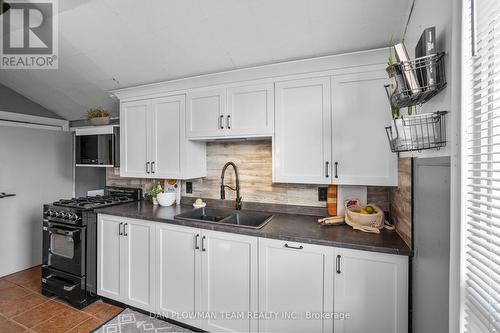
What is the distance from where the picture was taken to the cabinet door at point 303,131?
192 centimetres

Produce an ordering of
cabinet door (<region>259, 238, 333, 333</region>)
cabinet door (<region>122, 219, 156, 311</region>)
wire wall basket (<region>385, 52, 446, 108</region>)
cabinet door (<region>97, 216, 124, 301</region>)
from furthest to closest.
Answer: cabinet door (<region>97, 216, 124, 301</region>) < cabinet door (<region>122, 219, 156, 311</region>) < cabinet door (<region>259, 238, 333, 333</region>) < wire wall basket (<region>385, 52, 446, 108</region>)

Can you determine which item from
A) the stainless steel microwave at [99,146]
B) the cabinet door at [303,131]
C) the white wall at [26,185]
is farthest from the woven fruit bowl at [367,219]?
the white wall at [26,185]

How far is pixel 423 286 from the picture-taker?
4.00 feet

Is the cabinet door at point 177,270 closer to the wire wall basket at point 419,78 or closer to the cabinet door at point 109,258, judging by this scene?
the cabinet door at point 109,258

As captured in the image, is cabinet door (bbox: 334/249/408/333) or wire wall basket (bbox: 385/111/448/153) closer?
wire wall basket (bbox: 385/111/448/153)

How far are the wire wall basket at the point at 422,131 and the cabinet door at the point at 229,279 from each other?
3.80 feet

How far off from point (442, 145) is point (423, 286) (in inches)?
28.7

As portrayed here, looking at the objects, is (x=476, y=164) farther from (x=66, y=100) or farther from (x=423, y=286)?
(x=66, y=100)

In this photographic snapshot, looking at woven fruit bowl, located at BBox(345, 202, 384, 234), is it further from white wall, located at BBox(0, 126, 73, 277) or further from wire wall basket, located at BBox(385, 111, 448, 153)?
white wall, located at BBox(0, 126, 73, 277)

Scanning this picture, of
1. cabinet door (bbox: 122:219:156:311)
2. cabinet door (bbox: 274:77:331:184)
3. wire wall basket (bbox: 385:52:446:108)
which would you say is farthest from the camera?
cabinet door (bbox: 122:219:156:311)

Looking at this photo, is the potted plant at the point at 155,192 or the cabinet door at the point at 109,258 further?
the potted plant at the point at 155,192

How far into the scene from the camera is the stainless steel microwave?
113 inches

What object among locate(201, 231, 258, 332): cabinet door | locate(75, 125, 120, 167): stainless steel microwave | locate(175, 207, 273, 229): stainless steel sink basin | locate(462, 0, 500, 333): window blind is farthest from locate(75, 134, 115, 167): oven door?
locate(462, 0, 500, 333): window blind

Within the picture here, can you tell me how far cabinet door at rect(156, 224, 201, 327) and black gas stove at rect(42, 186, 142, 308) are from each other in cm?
81
